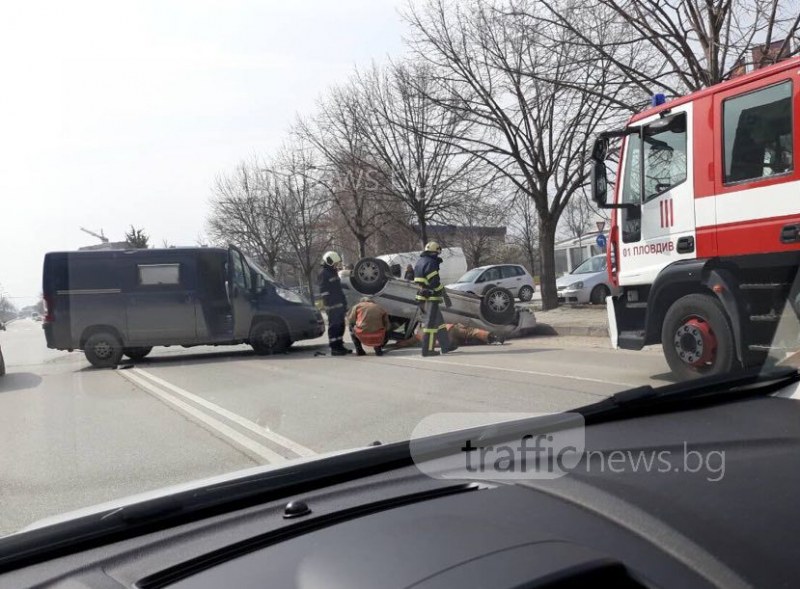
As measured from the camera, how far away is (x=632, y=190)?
26.1ft

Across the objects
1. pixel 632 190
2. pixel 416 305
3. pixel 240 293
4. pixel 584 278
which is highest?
pixel 632 190

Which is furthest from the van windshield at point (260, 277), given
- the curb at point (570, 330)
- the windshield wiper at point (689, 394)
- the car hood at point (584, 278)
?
the windshield wiper at point (689, 394)

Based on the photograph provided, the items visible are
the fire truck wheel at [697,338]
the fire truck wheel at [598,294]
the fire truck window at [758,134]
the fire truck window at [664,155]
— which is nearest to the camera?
the fire truck window at [758,134]

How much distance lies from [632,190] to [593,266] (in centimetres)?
1465

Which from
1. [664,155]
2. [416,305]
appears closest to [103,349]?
[416,305]

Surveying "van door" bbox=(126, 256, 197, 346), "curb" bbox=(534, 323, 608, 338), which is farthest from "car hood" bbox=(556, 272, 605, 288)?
"van door" bbox=(126, 256, 197, 346)

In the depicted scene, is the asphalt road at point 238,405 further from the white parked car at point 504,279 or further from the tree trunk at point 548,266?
the white parked car at point 504,279

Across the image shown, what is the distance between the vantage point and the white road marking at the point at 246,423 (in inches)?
241

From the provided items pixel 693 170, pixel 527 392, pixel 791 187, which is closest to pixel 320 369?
pixel 527 392

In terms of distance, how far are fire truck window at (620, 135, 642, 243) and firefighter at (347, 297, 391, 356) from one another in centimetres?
615

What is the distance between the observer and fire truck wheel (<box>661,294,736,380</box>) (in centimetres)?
690

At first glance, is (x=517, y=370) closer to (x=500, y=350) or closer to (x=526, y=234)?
(x=500, y=350)

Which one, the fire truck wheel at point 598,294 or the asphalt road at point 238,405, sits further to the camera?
the fire truck wheel at point 598,294

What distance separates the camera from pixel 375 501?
2.16 meters
